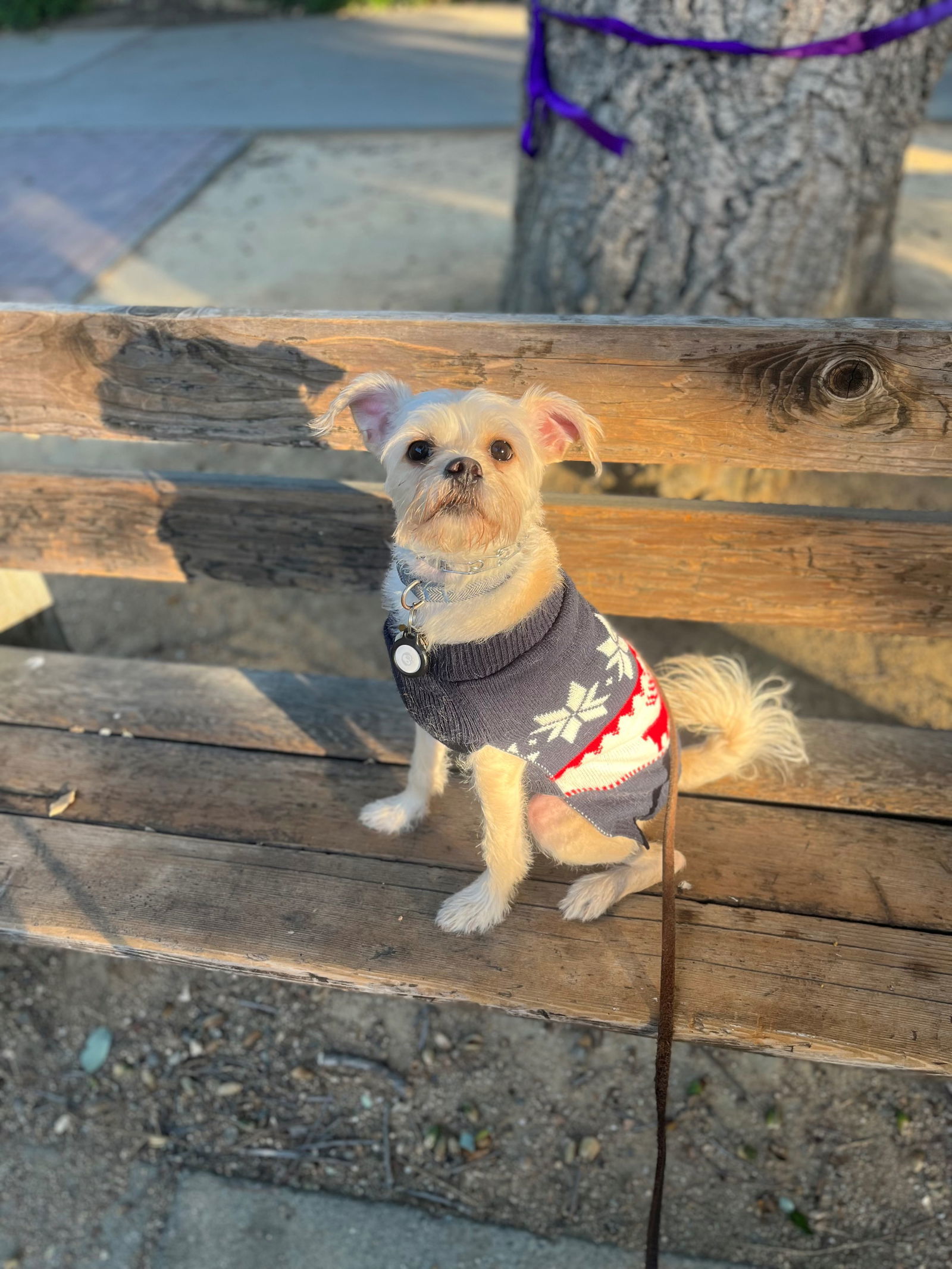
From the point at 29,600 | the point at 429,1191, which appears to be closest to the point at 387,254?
the point at 29,600

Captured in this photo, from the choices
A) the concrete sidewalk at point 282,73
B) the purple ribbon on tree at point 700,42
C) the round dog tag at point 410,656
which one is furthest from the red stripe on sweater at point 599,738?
the concrete sidewalk at point 282,73

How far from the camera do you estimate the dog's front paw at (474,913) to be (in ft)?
7.02

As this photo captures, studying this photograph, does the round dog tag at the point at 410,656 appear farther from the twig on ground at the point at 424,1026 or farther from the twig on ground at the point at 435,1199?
the twig on ground at the point at 435,1199

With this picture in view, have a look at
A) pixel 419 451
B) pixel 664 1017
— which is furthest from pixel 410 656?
pixel 664 1017

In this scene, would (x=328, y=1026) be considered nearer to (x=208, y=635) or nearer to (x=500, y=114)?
(x=208, y=635)

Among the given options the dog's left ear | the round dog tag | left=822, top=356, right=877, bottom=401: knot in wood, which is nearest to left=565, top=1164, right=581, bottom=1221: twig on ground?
the round dog tag

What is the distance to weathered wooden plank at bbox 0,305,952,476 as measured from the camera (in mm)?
2148

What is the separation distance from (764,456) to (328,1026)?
2.05 meters

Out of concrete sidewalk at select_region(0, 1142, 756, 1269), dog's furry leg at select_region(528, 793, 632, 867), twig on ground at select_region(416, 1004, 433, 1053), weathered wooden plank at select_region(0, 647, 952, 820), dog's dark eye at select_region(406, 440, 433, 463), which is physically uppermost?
dog's dark eye at select_region(406, 440, 433, 463)

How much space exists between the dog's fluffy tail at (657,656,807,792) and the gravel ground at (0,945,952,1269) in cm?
92

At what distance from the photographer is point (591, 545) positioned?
2639 millimetres

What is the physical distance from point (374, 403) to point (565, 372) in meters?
0.50

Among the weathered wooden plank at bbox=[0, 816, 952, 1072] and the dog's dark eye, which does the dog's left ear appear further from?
the weathered wooden plank at bbox=[0, 816, 952, 1072]

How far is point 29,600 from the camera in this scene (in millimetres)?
3459
